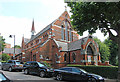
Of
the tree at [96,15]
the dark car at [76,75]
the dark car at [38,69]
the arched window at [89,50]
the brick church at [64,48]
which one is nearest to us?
the dark car at [76,75]

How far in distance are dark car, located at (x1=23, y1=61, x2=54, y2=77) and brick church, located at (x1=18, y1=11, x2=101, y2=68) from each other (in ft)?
34.9

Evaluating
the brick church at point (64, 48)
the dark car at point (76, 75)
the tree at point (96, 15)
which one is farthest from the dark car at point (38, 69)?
the brick church at point (64, 48)

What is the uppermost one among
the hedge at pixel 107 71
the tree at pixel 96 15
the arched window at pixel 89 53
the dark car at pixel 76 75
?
the tree at pixel 96 15

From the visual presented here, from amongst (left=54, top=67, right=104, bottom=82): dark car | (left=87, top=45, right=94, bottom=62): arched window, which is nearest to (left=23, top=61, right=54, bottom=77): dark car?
(left=54, top=67, right=104, bottom=82): dark car

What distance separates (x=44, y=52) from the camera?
29.6 meters

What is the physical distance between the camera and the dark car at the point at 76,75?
32.7 ft

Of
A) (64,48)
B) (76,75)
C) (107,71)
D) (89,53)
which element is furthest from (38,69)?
(64,48)

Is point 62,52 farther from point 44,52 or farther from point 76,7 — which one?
point 76,7

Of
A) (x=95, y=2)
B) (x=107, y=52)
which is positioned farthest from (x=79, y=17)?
(x=107, y=52)

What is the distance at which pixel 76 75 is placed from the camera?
10.8 metres

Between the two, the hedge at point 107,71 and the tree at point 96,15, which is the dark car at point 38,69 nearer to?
the tree at point 96,15

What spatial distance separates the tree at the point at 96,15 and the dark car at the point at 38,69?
20.5 feet

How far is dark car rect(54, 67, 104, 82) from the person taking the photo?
9953mm

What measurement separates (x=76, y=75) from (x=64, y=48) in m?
18.6
